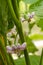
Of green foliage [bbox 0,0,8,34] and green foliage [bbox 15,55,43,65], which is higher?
green foliage [bbox 0,0,8,34]

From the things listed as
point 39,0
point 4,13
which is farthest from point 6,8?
point 39,0

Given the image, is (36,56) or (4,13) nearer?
(4,13)

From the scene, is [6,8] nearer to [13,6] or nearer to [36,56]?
[13,6]

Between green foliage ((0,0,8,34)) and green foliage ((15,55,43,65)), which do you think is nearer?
green foliage ((0,0,8,34))

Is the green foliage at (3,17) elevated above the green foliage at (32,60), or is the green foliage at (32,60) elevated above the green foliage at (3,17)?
the green foliage at (3,17)

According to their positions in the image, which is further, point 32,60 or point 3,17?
point 32,60

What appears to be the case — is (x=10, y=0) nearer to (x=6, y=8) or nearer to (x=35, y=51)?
(x=6, y=8)

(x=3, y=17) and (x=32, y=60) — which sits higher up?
(x=3, y=17)

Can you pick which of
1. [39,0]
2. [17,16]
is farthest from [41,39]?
[39,0]

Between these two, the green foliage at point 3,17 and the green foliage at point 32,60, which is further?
the green foliage at point 32,60

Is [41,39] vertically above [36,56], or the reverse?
[41,39]
